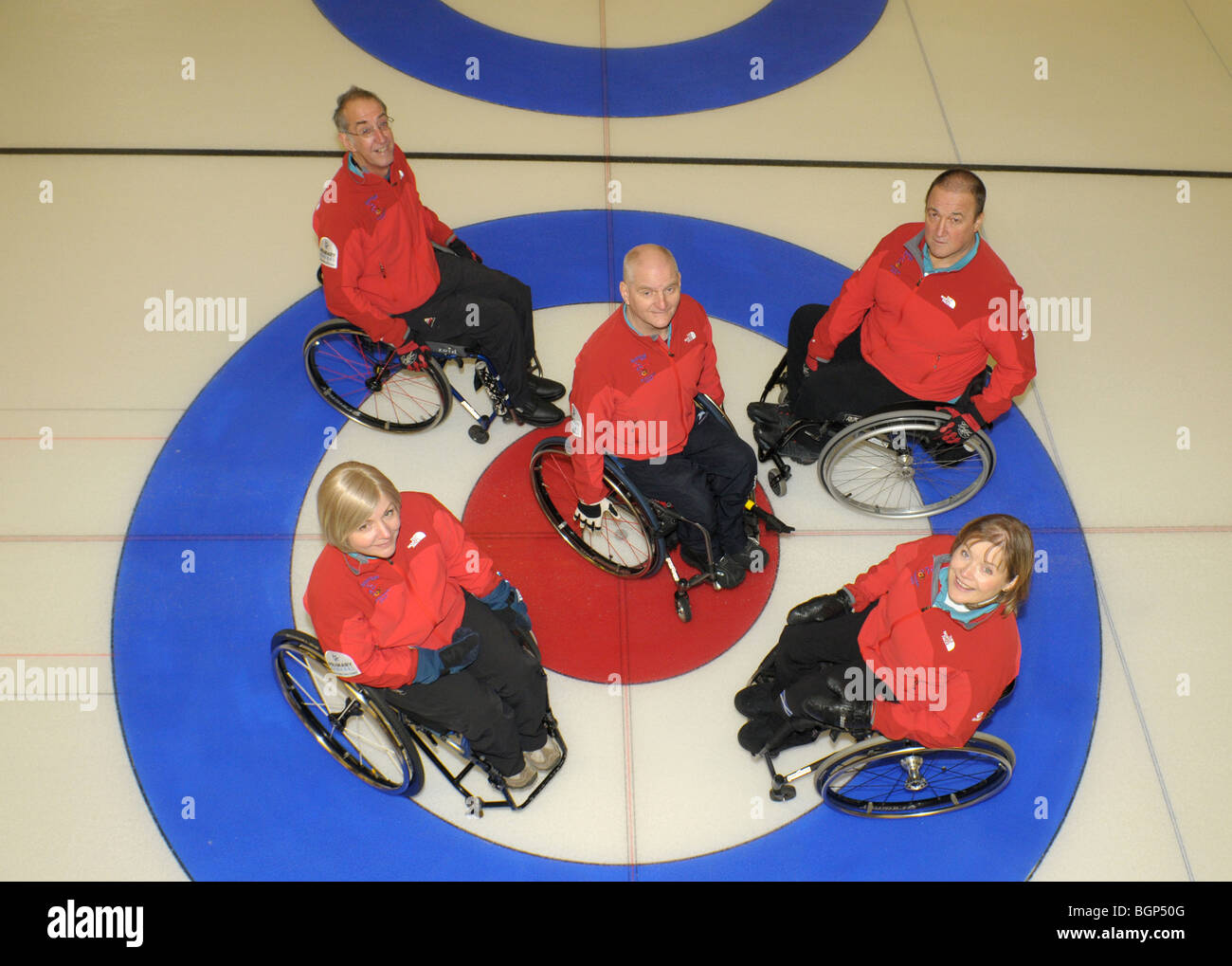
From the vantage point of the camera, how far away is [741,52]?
6.90 metres

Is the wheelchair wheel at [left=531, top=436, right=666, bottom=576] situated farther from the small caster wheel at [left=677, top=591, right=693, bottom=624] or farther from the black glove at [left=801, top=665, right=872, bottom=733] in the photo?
the black glove at [left=801, top=665, right=872, bottom=733]

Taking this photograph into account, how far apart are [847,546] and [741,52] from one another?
158 inches

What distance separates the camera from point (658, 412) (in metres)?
4.00

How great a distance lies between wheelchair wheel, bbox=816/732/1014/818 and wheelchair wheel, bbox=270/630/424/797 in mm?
1726

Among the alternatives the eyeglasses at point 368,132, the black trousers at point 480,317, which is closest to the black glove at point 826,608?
the black trousers at point 480,317

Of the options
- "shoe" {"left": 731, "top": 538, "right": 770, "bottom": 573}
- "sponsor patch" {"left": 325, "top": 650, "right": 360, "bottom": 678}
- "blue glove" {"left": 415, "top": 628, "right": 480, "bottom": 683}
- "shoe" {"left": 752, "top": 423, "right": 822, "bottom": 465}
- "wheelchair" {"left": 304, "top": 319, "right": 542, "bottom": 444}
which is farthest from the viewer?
"shoe" {"left": 752, "top": 423, "right": 822, "bottom": 465}

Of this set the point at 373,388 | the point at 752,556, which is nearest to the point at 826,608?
the point at 752,556

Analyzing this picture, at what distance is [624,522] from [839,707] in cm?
159

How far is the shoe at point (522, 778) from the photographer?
4.02 meters

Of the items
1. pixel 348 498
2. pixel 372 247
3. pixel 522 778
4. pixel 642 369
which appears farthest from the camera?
pixel 372 247

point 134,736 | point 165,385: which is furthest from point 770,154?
point 134,736

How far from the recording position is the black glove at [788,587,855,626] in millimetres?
3711

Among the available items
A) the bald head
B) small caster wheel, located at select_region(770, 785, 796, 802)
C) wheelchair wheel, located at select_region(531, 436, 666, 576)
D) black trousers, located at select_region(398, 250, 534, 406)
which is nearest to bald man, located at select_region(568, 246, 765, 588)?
the bald head

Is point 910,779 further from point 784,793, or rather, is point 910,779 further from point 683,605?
point 683,605
